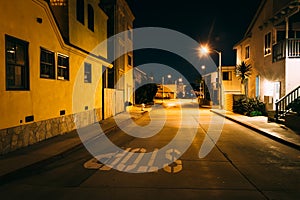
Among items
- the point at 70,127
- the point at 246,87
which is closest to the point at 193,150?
the point at 70,127

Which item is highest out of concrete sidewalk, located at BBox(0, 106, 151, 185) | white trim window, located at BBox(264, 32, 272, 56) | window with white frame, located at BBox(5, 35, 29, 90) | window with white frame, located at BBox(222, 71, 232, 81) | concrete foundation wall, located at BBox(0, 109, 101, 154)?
white trim window, located at BBox(264, 32, 272, 56)

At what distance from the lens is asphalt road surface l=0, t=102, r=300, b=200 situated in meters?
5.48

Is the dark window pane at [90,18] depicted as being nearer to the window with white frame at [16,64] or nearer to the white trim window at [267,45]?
the window with white frame at [16,64]

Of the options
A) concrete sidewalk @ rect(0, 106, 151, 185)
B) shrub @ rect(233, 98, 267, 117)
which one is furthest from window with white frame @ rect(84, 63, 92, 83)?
shrub @ rect(233, 98, 267, 117)

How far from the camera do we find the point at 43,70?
36.7 feet

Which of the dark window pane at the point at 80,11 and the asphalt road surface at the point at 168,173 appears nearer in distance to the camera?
the asphalt road surface at the point at 168,173

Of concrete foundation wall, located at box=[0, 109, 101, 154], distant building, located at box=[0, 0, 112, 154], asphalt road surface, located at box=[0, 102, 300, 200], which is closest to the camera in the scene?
asphalt road surface, located at box=[0, 102, 300, 200]

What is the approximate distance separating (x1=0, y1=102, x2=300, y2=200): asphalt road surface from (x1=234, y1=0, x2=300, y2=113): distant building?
→ 8.89m

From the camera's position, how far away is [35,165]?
7277mm

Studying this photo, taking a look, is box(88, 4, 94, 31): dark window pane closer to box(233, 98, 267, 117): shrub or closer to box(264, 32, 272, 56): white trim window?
box(233, 98, 267, 117): shrub

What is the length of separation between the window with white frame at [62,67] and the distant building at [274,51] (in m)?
12.0

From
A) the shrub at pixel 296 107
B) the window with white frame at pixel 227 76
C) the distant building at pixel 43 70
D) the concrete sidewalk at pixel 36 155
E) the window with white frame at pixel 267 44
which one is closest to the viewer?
the concrete sidewalk at pixel 36 155

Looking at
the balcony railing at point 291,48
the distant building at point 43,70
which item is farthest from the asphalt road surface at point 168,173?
the balcony railing at point 291,48

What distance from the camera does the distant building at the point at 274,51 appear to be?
18.3 meters
